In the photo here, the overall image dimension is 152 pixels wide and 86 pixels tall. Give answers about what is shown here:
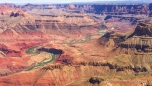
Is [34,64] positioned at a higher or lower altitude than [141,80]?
lower

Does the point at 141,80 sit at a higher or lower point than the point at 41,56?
higher

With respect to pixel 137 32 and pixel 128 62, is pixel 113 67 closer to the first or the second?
pixel 128 62

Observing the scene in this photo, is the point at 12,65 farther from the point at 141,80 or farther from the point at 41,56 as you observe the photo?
the point at 141,80

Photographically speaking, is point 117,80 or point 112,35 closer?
point 117,80

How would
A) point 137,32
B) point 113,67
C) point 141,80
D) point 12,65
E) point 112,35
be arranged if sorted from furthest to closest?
point 112,35
point 137,32
point 12,65
point 113,67
point 141,80

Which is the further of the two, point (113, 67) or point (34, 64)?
point (34, 64)

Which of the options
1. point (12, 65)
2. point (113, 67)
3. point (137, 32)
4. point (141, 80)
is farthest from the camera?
point (137, 32)

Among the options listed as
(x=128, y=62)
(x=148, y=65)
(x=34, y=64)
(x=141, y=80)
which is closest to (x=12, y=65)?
(x=34, y=64)

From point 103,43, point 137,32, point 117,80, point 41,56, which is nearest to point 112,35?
point 103,43

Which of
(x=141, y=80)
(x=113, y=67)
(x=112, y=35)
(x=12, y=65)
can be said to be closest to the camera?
(x=141, y=80)
